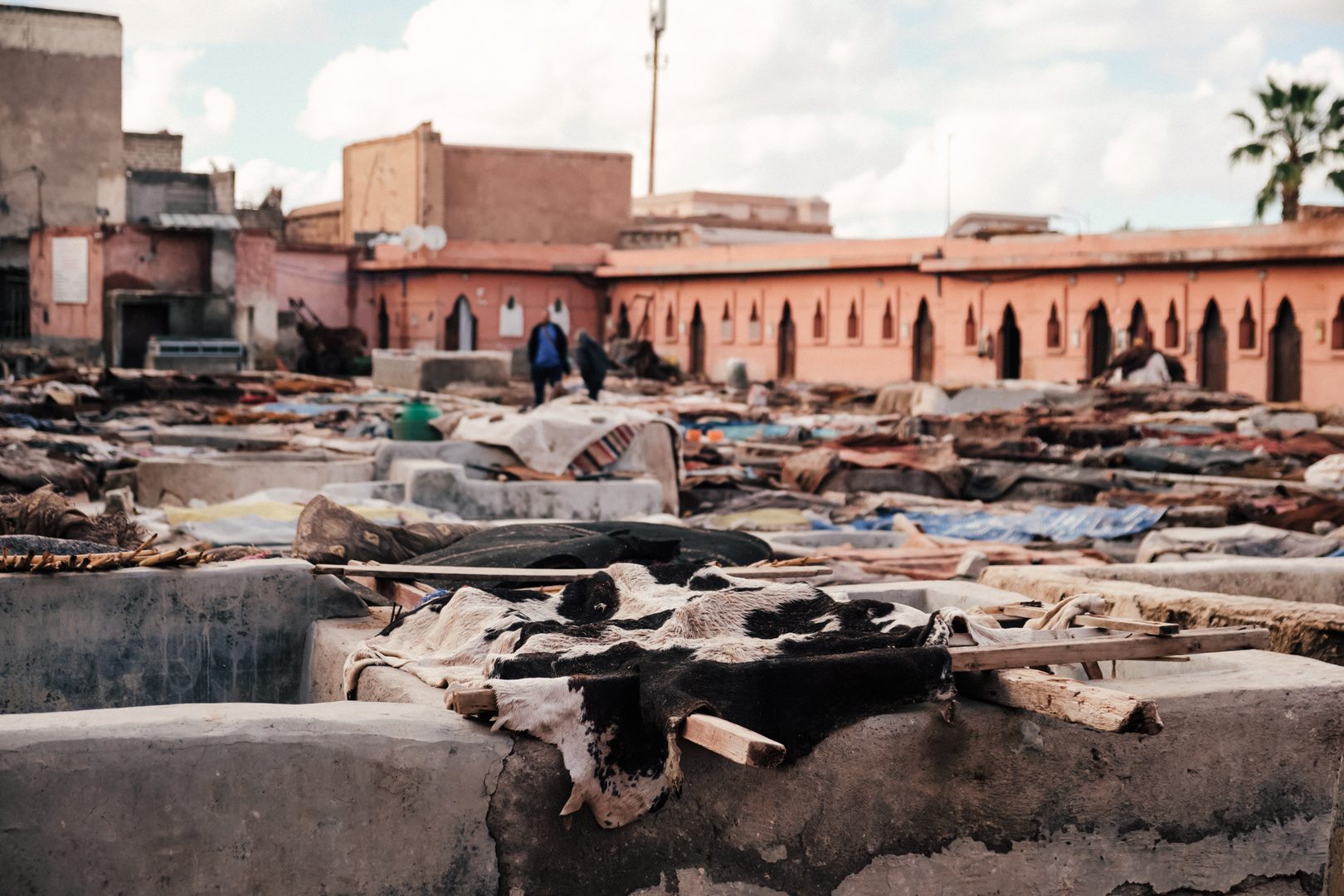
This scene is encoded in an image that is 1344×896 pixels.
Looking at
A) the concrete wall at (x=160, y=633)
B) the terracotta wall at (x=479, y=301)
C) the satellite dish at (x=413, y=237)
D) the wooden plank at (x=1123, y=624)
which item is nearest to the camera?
the wooden plank at (x=1123, y=624)

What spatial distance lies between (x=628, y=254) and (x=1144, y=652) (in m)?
31.4

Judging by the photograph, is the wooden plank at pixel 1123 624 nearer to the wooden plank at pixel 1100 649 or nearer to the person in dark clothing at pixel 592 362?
the wooden plank at pixel 1100 649

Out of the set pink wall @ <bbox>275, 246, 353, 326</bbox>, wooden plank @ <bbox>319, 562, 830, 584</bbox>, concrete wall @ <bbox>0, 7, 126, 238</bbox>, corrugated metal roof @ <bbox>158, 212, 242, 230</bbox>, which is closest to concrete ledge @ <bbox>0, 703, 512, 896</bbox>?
wooden plank @ <bbox>319, 562, 830, 584</bbox>

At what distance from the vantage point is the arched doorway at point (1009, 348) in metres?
26.4

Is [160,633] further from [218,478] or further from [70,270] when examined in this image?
[70,270]

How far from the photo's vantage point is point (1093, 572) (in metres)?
5.19

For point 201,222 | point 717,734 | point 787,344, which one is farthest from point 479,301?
point 717,734

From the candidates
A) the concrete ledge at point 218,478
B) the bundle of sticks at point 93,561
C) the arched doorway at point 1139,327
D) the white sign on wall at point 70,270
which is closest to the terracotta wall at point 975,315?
the arched doorway at point 1139,327

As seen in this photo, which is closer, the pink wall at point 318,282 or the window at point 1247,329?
the window at point 1247,329

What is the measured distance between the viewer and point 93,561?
14.4ft

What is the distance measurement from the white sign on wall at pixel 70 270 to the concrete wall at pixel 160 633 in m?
26.3

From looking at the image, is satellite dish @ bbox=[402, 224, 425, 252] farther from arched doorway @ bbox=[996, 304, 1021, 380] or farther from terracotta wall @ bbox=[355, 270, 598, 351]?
arched doorway @ bbox=[996, 304, 1021, 380]

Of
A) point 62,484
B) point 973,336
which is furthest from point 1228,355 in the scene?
point 62,484

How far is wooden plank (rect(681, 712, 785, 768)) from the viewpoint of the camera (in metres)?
2.56
